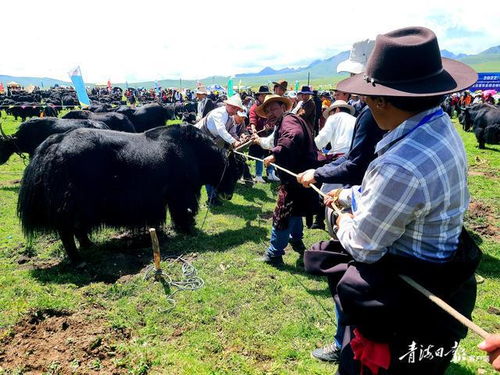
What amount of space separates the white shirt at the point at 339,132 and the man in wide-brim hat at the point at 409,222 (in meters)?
3.19

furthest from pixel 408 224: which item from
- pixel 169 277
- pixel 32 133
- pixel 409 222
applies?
pixel 32 133

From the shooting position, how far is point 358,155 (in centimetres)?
328

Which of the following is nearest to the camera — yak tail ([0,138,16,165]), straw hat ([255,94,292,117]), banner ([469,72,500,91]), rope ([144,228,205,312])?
rope ([144,228,205,312])

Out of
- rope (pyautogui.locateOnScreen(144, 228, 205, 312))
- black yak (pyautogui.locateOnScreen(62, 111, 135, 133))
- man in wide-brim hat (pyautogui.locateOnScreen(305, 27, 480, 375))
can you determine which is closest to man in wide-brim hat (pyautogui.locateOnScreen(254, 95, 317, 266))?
rope (pyautogui.locateOnScreen(144, 228, 205, 312))

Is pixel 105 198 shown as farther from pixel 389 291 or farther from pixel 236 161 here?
pixel 389 291

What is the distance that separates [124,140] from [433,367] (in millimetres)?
5054

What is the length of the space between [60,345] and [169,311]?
1106 millimetres

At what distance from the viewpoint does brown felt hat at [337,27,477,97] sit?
158 centimetres

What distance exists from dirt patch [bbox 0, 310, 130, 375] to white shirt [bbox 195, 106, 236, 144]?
447cm

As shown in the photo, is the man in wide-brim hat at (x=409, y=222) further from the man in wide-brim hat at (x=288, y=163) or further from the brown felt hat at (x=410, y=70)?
the man in wide-brim hat at (x=288, y=163)

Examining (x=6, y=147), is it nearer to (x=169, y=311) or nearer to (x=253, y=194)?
(x=253, y=194)

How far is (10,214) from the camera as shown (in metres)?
7.25

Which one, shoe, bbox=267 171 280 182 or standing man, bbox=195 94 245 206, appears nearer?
standing man, bbox=195 94 245 206

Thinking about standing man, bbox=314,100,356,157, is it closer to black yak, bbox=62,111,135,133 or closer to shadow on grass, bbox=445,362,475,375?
shadow on grass, bbox=445,362,475,375
